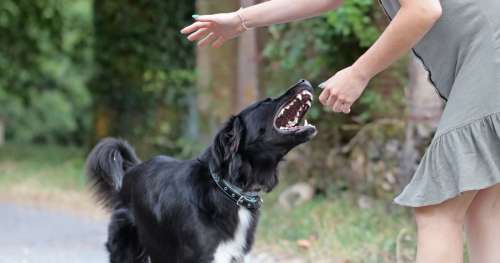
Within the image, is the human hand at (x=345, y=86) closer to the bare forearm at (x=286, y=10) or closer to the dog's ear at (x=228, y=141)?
the bare forearm at (x=286, y=10)

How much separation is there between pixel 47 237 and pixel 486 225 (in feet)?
17.1

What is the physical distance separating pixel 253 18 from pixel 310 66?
196 inches

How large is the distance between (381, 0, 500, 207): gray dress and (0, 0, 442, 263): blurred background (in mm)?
1874

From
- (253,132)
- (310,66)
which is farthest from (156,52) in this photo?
(253,132)

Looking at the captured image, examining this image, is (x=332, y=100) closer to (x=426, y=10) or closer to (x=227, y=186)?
(x=426, y=10)

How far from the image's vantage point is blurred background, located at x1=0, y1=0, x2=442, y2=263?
677cm

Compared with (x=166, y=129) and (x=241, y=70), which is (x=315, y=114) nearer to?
(x=241, y=70)

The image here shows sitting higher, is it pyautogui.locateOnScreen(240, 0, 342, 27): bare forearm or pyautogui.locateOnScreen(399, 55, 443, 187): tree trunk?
pyautogui.locateOnScreen(240, 0, 342, 27): bare forearm

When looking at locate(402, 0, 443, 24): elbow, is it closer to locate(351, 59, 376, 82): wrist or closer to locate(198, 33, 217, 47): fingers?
locate(351, 59, 376, 82): wrist

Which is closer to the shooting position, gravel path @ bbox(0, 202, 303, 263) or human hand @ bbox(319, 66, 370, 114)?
human hand @ bbox(319, 66, 370, 114)

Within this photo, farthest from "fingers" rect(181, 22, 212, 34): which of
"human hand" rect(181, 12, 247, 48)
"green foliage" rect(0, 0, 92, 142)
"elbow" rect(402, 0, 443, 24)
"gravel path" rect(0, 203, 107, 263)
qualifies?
"green foliage" rect(0, 0, 92, 142)

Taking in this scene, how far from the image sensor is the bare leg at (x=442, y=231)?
305 cm

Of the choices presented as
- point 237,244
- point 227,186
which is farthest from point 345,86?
point 237,244

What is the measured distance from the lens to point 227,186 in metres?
4.05
